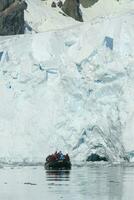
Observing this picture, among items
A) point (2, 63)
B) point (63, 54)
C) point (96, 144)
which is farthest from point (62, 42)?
point (96, 144)

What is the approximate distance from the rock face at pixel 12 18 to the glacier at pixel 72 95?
11472 mm

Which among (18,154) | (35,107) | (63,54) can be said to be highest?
(63,54)

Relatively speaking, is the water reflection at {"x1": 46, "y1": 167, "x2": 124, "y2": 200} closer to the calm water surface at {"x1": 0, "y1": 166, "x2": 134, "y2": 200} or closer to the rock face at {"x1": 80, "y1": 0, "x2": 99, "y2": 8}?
the calm water surface at {"x1": 0, "y1": 166, "x2": 134, "y2": 200}

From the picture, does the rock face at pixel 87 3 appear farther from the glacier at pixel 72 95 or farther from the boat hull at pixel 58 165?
the boat hull at pixel 58 165

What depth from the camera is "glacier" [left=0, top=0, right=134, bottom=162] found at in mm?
36719

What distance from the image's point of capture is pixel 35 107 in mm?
38688

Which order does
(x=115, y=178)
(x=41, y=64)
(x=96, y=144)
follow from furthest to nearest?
1. (x=41, y=64)
2. (x=96, y=144)
3. (x=115, y=178)

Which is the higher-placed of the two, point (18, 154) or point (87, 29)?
point (87, 29)

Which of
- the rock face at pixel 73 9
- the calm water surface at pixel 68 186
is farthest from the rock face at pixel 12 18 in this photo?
the calm water surface at pixel 68 186

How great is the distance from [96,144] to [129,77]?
3.94 m

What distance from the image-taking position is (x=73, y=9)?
6234 centimetres

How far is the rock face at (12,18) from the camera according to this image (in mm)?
52125

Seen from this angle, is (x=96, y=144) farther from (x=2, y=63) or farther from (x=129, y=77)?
(x=2, y=63)

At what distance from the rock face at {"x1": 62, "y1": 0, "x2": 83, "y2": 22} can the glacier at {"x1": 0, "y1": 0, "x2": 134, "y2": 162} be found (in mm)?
21441
